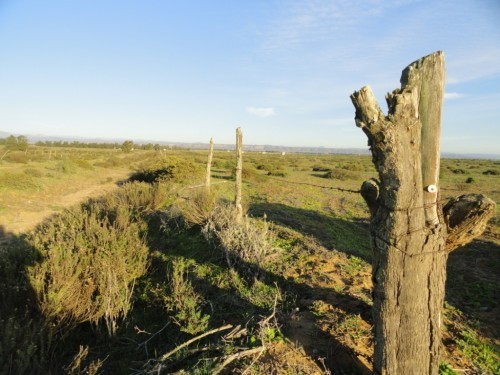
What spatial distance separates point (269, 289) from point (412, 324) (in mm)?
2758

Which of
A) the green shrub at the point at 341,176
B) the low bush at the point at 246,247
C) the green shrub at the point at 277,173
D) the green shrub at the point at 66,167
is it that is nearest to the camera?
the low bush at the point at 246,247

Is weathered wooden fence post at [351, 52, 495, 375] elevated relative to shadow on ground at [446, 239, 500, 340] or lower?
elevated

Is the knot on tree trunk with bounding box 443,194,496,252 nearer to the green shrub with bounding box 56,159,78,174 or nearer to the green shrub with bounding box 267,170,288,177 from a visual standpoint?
the green shrub with bounding box 267,170,288,177

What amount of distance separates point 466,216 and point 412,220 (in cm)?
48

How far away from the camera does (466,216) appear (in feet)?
8.75

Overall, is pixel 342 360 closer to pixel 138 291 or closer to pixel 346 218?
pixel 138 291

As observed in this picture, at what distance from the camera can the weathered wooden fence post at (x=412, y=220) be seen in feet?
8.14

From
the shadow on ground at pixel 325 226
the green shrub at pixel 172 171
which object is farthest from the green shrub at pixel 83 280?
the green shrub at pixel 172 171

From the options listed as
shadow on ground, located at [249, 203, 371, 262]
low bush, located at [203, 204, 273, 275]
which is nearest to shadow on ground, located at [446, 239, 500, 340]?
shadow on ground, located at [249, 203, 371, 262]

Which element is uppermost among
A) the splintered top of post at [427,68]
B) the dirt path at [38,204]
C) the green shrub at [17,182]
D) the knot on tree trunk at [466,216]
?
the splintered top of post at [427,68]

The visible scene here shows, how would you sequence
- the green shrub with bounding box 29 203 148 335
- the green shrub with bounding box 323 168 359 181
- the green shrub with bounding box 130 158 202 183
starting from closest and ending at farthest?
the green shrub with bounding box 29 203 148 335, the green shrub with bounding box 130 158 202 183, the green shrub with bounding box 323 168 359 181

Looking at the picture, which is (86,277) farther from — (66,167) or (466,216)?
(66,167)

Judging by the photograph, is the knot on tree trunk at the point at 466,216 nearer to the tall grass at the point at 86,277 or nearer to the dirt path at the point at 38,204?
the tall grass at the point at 86,277

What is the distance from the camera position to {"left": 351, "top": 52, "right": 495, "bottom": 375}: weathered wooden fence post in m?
2.48
